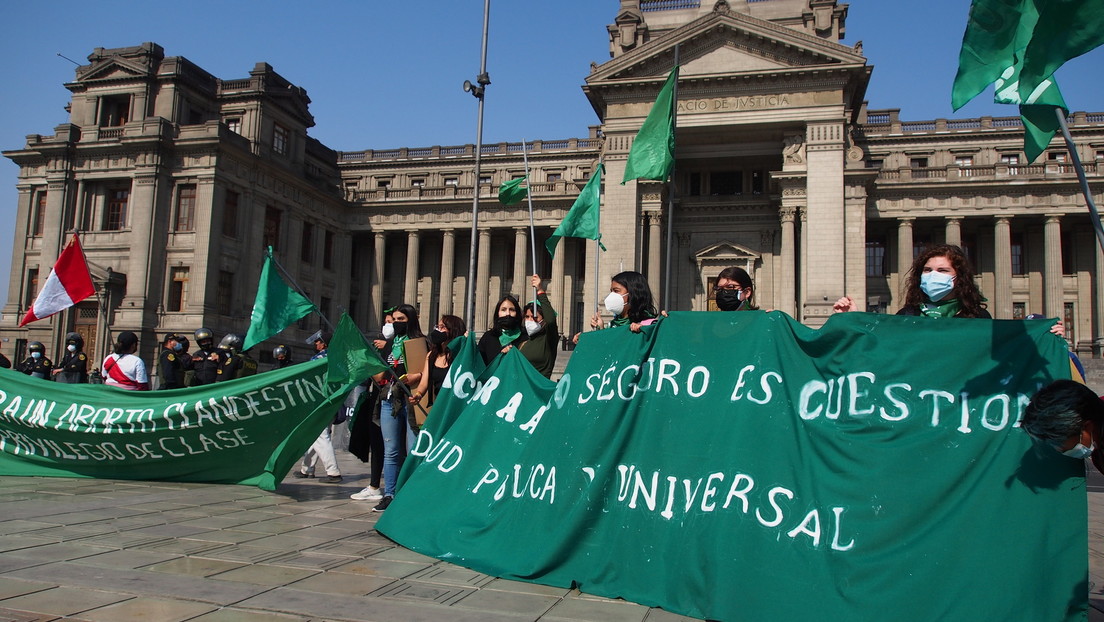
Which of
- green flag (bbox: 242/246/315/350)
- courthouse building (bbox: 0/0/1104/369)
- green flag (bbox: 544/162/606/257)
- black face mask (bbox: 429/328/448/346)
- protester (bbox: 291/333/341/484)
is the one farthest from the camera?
courthouse building (bbox: 0/0/1104/369)

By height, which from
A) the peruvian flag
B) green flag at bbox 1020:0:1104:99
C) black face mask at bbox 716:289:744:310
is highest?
green flag at bbox 1020:0:1104:99

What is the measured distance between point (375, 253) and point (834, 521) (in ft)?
153

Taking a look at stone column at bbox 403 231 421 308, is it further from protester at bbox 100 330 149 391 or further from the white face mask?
the white face mask

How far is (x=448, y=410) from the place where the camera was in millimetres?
6902

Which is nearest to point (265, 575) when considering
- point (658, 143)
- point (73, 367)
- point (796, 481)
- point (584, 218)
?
point (796, 481)

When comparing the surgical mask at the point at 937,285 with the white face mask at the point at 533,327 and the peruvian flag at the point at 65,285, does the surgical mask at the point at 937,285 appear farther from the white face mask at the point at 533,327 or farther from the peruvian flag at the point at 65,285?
the peruvian flag at the point at 65,285

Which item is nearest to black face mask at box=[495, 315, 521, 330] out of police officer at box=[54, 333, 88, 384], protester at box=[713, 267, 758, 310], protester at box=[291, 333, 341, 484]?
protester at box=[713, 267, 758, 310]

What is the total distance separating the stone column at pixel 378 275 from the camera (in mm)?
47938

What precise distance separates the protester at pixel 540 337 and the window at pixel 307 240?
3873 centimetres

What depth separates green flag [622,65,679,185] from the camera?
12.9 m

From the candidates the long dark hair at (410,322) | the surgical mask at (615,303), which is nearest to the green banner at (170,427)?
the long dark hair at (410,322)

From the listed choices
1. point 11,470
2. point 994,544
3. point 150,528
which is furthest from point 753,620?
point 11,470

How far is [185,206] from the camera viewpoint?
36938 millimetres

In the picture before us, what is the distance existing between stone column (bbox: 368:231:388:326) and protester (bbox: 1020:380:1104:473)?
1821 inches
